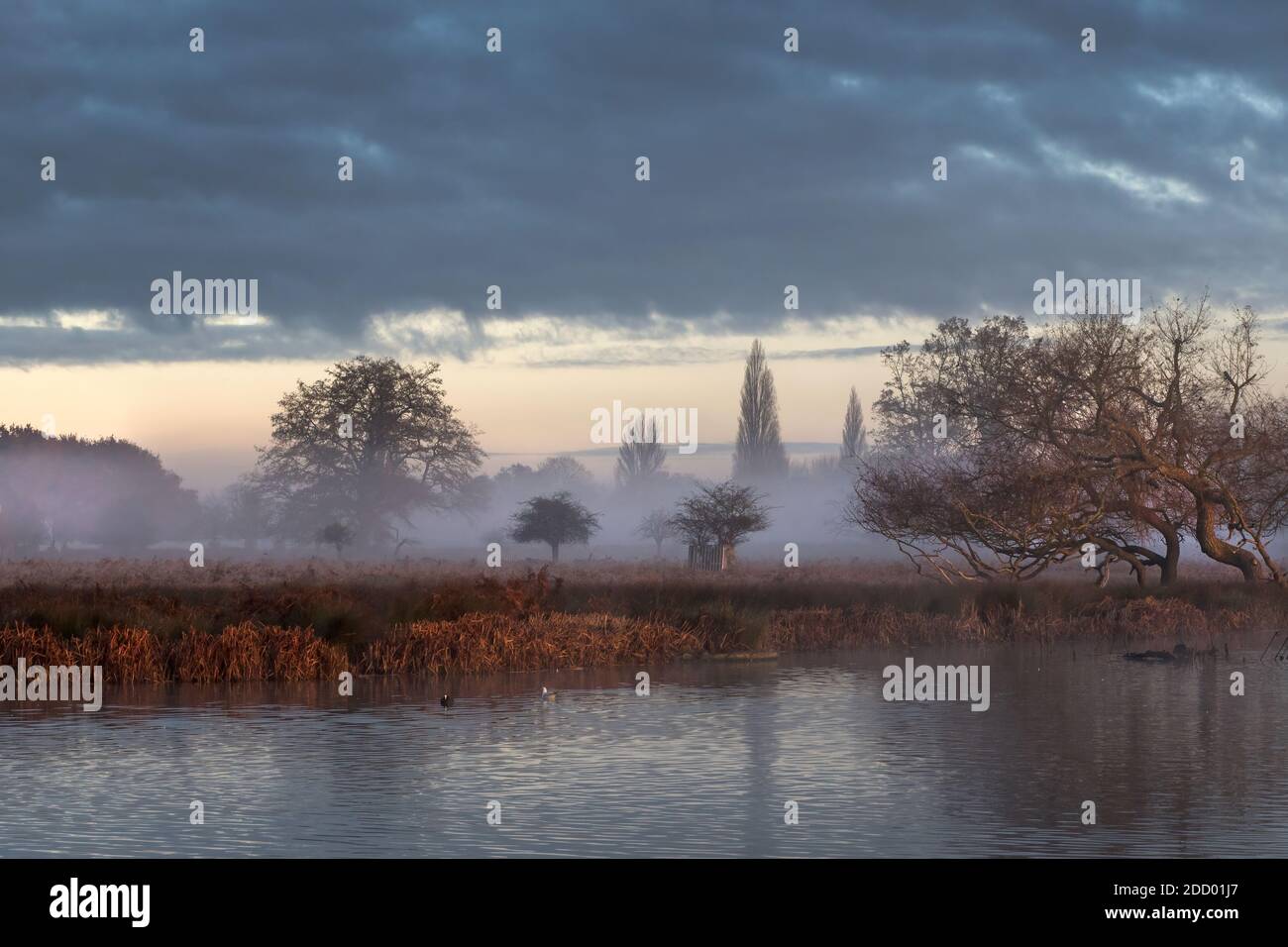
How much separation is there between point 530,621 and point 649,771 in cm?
1371

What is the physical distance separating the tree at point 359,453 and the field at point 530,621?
55.5 metres

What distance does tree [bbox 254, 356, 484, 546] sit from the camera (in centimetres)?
9425

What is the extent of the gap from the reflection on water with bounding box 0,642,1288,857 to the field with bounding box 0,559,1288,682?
3.87 ft

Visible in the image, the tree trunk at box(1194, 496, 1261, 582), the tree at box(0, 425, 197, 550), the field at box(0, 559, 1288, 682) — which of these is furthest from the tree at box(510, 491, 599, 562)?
the field at box(0, 559, 1288, 682)

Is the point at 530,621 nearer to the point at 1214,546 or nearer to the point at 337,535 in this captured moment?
the point at 1214,546

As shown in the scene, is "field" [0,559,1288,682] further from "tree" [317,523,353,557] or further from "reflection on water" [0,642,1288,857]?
"tree" [317,523,353,557]

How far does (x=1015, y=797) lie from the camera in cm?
1703

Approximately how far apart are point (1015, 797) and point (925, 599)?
22.5 metres

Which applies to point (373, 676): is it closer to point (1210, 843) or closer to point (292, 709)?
point (292, 709)

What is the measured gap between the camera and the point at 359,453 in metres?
94.7

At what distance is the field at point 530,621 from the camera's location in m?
27.8

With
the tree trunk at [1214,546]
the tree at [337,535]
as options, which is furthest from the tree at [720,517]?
the tree at [337,535]

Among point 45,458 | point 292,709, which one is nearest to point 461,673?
point 292,709

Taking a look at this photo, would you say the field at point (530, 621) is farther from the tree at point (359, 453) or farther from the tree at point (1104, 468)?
the tree at point (359, 453)
